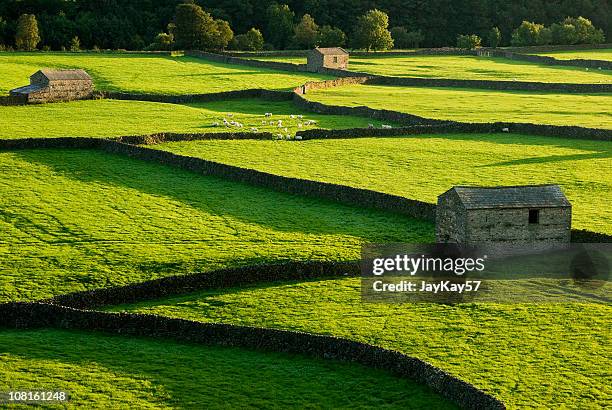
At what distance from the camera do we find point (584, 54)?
14762 cm

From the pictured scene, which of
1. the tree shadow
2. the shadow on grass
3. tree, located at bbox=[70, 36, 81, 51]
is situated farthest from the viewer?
tree, located at bbox=[70, 36, 81, 51]

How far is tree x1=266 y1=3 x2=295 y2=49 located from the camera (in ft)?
501

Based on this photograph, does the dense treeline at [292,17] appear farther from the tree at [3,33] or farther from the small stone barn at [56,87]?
the small stone barn at [56,87]

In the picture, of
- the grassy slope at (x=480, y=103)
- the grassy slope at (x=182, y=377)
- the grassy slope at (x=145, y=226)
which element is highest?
the grassy slope at (x=480, y=103)

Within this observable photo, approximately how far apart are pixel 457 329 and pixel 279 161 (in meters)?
29.8

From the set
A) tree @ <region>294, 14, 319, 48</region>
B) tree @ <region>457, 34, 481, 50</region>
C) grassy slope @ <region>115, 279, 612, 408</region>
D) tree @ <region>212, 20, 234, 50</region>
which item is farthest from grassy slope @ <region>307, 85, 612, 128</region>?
tree @ <region>457, 34, 481, 50</region>

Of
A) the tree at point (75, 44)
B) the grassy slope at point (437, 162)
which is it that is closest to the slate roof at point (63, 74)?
the grassy slope at point (437, 162)

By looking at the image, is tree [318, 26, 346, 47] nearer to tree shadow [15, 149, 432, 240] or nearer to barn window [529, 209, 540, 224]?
tree shadow [15, 149, 432, 240]

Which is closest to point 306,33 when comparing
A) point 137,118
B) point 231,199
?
point 137,118

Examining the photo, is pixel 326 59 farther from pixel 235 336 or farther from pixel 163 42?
pixel 235 336

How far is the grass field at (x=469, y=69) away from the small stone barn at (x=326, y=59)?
2032 millimetres

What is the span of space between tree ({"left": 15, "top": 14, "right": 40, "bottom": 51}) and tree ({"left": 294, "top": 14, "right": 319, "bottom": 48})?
3528cm

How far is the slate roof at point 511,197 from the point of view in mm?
42562

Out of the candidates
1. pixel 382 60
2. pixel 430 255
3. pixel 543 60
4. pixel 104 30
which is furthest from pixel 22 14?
pixel 430 255
